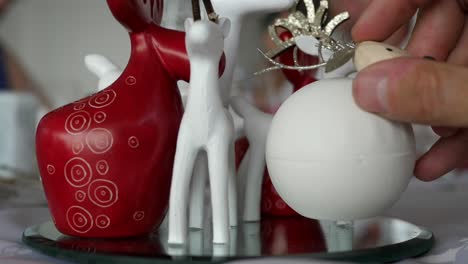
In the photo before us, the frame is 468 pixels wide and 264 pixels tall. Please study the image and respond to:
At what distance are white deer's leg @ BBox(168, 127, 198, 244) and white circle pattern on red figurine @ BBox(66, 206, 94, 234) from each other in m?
0.06

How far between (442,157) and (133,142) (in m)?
0.24

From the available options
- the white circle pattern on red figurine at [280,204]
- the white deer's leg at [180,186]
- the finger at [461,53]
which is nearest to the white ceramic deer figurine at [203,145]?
the white deer's leg at [180,186]

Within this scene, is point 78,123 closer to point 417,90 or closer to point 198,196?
point 198,196

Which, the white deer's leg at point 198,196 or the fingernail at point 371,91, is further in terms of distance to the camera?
the white deer's leg at point 198,196

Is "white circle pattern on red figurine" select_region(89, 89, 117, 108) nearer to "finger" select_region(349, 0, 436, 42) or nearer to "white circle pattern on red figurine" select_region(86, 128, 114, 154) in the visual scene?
"white circle pattern on red figurine" select_region(86, 128, 114, 154)

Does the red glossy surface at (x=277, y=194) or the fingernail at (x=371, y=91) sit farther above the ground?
the fingernail at (x=371, y=91)

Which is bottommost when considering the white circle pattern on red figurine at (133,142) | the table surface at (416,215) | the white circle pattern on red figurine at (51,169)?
the table surface at (416,215)

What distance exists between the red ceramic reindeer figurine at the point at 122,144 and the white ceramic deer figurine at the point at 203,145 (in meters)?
0.02

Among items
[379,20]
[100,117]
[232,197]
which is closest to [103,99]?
[100,117]

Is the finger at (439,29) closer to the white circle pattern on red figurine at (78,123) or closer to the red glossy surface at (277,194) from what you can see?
the red glossy surface at (277,194)

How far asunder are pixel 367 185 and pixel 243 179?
0.18 m

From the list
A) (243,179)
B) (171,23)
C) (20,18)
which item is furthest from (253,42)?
(243,179)

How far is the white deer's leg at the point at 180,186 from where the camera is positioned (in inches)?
16.2

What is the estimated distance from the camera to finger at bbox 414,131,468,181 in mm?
492
